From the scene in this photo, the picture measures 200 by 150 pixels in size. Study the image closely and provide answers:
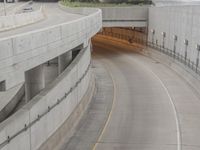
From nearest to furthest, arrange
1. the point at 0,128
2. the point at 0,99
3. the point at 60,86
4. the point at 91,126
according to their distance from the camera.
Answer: the point at 0,128 → the point at 60,86 → the point at 91,126 → the point at 0,99

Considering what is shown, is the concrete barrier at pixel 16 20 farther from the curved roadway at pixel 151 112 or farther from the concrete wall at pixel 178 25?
the concrete wall at pixel 178 25

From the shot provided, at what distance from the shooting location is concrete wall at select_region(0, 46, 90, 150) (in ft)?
56.0

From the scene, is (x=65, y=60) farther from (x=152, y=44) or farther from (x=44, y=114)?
(x=152, y=44)

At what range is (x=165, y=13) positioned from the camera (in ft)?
172

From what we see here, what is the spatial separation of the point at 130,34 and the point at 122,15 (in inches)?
275

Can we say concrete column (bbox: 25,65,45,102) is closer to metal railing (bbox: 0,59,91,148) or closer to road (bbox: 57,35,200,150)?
metal railing (bbox: 0,59,91,148)

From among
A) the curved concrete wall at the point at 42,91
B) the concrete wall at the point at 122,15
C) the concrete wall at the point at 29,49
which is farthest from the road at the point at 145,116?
the concrete wall at the point at 122,15

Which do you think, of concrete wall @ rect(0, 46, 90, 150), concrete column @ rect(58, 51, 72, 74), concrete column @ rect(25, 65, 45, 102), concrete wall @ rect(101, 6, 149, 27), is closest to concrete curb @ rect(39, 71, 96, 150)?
concrete wall @ rect(0, 46, 90, 150)

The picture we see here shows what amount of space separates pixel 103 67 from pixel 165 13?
36.0 ft

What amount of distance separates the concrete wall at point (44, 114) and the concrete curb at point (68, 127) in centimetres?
22

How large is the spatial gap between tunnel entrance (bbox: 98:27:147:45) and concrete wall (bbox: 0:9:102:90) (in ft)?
125

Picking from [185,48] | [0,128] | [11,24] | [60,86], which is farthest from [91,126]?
[185,48]

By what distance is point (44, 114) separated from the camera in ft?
66.2

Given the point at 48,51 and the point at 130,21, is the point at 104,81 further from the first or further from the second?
the point at 130,21
